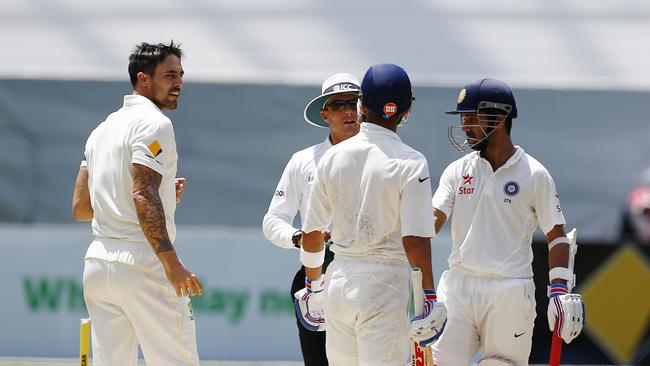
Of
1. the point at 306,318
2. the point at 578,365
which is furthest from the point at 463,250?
the point at 578,365

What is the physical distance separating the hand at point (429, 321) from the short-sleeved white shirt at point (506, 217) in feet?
2.28

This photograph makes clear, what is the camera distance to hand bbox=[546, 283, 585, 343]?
495cm

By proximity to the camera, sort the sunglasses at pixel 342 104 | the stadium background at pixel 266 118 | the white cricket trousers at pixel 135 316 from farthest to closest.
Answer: the stadium background at pixel 266 118
the sunglasses at pixel 342 104
the white cricket trousers at pixel 135 316

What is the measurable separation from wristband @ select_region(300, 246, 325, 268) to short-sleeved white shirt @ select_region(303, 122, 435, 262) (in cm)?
37

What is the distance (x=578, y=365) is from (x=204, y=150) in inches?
121

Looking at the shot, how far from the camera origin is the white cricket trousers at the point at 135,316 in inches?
179

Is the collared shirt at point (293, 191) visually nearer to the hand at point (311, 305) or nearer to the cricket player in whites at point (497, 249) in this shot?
the hand at point (311, 305)

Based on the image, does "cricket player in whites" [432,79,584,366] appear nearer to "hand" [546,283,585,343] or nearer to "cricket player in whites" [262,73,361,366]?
"hand" [546,283,585,343]

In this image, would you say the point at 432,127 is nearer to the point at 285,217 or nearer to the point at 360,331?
the point at 285,217

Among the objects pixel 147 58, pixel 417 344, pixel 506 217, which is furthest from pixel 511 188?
pixel 147 58

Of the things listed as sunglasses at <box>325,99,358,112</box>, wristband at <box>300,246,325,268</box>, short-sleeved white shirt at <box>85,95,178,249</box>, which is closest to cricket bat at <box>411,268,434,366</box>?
wristband at <box>300,246,325,268</box>

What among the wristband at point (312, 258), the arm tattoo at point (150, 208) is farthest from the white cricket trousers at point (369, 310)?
the arm tattoo at point (150, 208)

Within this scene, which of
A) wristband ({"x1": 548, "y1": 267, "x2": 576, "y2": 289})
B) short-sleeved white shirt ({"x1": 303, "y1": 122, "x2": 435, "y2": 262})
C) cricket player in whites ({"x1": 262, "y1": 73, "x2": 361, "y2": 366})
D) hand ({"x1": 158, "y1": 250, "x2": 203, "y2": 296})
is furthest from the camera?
cricket player in whites ({"x1": 262, "y1": 73, "x2": 361, "y2": 366})

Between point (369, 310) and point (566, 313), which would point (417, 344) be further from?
point (566, 313)
